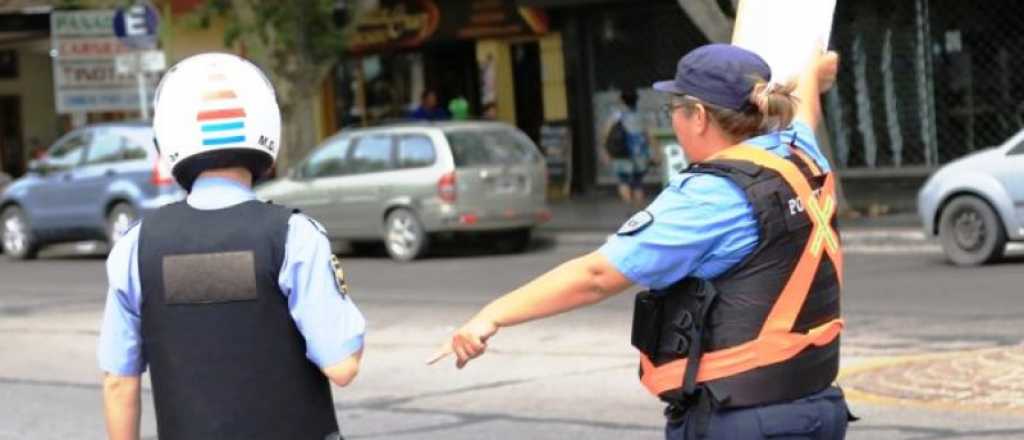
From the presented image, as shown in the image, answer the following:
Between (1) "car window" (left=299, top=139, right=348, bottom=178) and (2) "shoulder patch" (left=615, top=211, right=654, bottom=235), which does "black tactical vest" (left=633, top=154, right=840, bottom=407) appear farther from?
(1) "car window" (left=299, top=139, right=348, bottom=178)

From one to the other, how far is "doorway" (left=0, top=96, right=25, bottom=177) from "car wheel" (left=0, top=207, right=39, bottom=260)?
14855mm

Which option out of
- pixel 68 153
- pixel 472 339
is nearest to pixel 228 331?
pixel 472 339

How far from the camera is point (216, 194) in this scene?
12.4 ft

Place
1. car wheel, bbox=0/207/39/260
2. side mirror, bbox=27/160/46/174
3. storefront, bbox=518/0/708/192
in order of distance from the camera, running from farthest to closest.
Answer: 1. storefront, bbox=518/0/708/192
2. car wheel, bbox=0/207/39/260
3. side mirror, bbox=27/160/46/174

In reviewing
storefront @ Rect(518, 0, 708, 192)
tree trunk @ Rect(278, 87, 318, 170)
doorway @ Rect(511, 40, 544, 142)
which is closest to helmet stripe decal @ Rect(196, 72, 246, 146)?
tree trunk @ Rect(278, 87, 318, 170)

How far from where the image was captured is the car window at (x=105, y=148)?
2278 cm

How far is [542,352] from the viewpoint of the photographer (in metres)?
11.8

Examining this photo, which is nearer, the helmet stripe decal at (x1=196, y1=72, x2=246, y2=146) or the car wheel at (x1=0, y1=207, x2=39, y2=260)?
the helmet stripe decal at (x1=196, y1=72, x2=246, y2=146)

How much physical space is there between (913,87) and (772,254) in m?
20.8

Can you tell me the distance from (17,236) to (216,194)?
21079 millimetres

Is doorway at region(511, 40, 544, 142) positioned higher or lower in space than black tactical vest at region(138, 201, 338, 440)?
lower

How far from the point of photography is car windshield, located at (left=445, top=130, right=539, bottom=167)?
67.1ft

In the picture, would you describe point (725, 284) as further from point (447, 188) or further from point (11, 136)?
point (11, 136)

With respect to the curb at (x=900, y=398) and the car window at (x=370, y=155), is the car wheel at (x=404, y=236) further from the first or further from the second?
the curb at (x=900, y=398)
